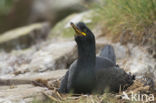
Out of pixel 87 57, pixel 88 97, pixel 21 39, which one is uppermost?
pixel 21 39

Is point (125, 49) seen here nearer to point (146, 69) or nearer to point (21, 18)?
point (146, 69)

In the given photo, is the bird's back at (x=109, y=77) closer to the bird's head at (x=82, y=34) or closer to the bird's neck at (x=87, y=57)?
the bird's neck at (x=87, y=57)

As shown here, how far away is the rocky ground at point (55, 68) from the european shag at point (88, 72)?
Result: 0.41 feet

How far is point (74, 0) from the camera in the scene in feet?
34.7

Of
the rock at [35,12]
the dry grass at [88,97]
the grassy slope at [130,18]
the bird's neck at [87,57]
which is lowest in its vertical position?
the dry grass at [88,97]

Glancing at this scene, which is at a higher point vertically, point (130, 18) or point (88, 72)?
point (130, 18)

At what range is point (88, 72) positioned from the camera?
3602 millimetres

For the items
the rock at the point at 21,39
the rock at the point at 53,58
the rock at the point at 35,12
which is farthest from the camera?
the rock at the point at 35,12

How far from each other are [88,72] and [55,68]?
175cm

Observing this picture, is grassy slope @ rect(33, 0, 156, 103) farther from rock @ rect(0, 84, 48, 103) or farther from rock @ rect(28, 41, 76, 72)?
rock @ rect(0, 84, 48, 103)

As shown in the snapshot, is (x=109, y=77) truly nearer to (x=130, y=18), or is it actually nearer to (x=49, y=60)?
(x=130, y=18)

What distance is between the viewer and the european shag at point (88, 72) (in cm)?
354

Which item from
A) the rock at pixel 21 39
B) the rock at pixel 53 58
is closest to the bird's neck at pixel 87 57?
the rock at pixel 53 58

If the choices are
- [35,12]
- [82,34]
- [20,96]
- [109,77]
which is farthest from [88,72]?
[35,12]
